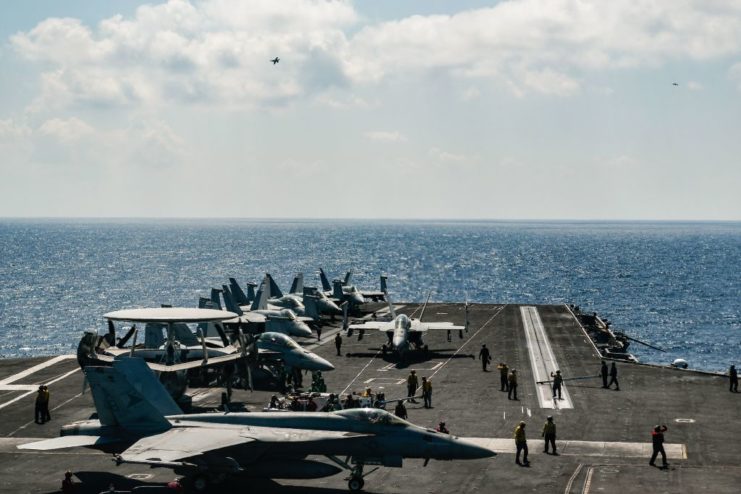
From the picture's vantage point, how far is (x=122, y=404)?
3106 centimetres

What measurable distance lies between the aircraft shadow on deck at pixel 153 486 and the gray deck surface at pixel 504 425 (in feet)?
0.25

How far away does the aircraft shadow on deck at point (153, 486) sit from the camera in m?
30.0

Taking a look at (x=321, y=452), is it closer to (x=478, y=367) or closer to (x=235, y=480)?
(x=235, y=480)

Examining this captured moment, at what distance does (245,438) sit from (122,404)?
17.0ft

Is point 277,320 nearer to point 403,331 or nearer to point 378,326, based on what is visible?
point 378,326

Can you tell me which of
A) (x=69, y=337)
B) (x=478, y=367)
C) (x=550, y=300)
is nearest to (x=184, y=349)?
(x=478, y=367)

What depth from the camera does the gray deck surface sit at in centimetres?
3133

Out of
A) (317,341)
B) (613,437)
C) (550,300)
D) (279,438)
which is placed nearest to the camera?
(279,438)

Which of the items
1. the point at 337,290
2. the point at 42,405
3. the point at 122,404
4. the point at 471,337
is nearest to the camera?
the point at 122,404

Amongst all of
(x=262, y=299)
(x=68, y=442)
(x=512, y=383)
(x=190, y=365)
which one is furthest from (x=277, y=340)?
(x=262, y=299)

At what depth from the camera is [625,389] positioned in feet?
166

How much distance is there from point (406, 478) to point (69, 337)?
83871 millimetres

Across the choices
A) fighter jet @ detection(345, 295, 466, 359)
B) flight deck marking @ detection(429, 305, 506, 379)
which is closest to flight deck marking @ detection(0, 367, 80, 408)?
fighter jet @ detection(345, 295, 466, 359)

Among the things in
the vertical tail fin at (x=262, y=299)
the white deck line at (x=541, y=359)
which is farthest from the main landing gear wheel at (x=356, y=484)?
the vertical tail fin at (x=262, y=299)
